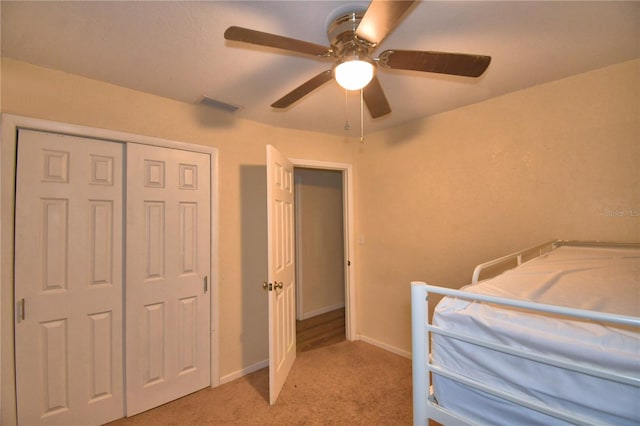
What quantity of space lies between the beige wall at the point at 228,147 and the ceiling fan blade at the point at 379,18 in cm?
169

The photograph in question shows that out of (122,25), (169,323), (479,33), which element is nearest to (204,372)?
(169,323)

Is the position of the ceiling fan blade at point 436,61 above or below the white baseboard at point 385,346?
above

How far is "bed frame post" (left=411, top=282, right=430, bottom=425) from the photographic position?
1000 mm

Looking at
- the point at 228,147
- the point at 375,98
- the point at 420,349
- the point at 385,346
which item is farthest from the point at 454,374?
the point at 228,147

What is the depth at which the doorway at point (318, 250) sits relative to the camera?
13.1ft

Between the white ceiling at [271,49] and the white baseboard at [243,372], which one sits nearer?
the white ceiling at [271,49]

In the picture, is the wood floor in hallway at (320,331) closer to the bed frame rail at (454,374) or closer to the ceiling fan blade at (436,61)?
the bed frame rail at (454,374)

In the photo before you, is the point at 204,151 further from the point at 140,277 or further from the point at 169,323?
the point at 169,323

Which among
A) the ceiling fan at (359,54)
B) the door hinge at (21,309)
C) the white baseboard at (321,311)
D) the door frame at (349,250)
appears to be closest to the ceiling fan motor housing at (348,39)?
the ceiling fan at (359,54)

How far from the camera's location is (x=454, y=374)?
0.95 m

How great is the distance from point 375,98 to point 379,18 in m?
0.60

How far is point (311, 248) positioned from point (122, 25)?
3.31m

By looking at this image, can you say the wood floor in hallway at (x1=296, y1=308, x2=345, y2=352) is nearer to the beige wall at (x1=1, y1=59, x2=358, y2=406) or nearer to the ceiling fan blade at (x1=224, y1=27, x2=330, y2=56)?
the beige wall at (x1=1, y1=59, x2=358, y2=406)

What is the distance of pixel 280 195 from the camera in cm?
237
